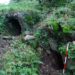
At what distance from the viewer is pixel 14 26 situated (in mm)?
12016

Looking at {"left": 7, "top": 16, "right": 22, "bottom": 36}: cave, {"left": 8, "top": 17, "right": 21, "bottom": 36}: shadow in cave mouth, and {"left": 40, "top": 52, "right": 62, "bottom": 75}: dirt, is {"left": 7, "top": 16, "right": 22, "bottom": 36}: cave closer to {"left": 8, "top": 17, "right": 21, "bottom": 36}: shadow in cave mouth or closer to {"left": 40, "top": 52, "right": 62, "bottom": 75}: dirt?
{"left": 8, "top": 17, "right": 21, "bottom": 36}: shadow in cave mouth

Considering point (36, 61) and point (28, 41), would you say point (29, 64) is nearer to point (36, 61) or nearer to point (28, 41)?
A: point (36, 61)

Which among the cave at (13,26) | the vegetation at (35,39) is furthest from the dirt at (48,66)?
the cave at (13,26)

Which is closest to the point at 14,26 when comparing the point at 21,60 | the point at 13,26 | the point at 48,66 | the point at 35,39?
the point at 13,26

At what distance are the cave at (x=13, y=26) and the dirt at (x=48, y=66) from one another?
3.30 meters

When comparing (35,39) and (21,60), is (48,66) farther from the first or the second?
(35,39)

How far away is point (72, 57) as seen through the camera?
7.45m

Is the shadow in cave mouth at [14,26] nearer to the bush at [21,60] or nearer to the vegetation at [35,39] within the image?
the vegetation at [35,39]

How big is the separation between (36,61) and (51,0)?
4.82 m

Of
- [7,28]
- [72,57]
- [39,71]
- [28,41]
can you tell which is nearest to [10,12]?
[7,28]

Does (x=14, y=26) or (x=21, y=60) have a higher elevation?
(x=14, y=26)

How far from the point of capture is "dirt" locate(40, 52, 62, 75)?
818 centimetres

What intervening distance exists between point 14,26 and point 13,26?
66 millimetres

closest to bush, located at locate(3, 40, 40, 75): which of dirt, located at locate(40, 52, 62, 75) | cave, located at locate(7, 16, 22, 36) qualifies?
dirt, located at locate(40, 52, 62, 75)
